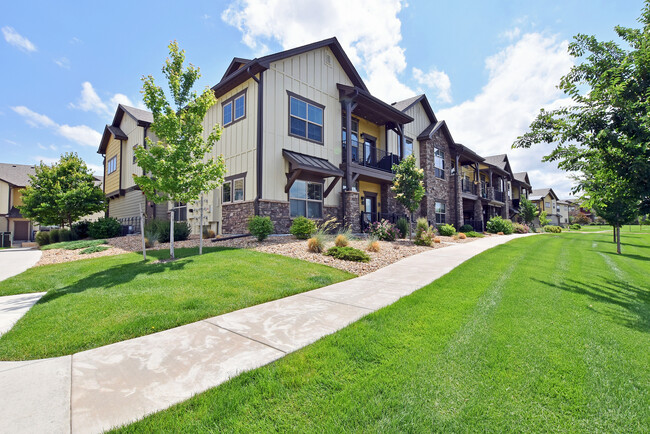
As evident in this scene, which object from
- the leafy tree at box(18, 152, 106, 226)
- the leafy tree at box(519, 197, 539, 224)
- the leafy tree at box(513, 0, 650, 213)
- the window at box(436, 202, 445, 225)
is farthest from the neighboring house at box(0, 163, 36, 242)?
the leafy tree at box(519, 197, 539, 224)

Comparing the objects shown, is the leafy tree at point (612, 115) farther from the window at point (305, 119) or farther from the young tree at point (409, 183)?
the window at point (305, 119)

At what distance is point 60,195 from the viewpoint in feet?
55.4

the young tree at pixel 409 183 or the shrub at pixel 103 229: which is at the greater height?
the young tree at pixel 409 183

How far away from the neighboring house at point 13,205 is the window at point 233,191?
2394 cm

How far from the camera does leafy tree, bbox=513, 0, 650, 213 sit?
16.7 ft

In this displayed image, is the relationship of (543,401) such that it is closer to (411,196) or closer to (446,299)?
(446,299)

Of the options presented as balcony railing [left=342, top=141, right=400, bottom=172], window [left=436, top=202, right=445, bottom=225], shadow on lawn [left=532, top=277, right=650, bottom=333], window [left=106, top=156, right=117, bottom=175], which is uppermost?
window [left=106, top=156, right=117, bottom=175]

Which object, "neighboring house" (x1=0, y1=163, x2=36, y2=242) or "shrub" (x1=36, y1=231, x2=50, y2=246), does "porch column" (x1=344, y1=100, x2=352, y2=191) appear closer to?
"shrub" (x1=36, y1=231, x2=50, y2=246)

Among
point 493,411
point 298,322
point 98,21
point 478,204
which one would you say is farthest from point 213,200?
point 478,204

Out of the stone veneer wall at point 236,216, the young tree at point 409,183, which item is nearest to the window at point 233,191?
the stone veneer wall at point 236,216

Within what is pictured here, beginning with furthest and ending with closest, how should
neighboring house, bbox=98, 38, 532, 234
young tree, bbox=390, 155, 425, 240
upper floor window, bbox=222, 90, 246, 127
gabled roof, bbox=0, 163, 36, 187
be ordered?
gabled roof, bbox=0, 163, 36, 187
young tree, bbox=390, 155, 425, 240
upper floor window, bbox=222, 90, 246, 127
neighboring house, bbox=98, 38, 532, 234

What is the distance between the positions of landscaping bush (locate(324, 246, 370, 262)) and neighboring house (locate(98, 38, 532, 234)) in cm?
431

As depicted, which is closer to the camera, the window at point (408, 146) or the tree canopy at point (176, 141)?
the tree canopy at point (176, 141)

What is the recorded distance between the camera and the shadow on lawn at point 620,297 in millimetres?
4180
